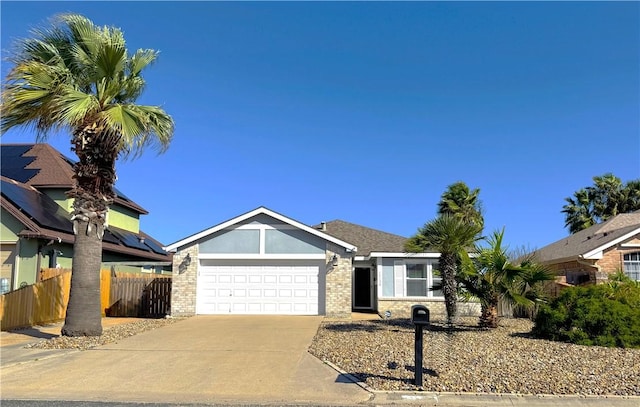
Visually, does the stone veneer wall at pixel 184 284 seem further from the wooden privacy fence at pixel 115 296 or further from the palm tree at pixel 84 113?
the palm tree at pixel 84 113

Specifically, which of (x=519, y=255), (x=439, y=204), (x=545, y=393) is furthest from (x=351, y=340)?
(x=439, y=204)

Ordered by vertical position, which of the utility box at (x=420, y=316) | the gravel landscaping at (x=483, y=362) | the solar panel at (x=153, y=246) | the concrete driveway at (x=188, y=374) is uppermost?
the solar panel at (x=153, y=246)

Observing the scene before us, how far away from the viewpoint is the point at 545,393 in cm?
730

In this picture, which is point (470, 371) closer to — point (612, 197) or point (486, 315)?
point (486, 315)

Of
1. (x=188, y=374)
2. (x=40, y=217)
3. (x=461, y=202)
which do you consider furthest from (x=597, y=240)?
(x=40, y=217)

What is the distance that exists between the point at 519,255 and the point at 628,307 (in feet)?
25.0

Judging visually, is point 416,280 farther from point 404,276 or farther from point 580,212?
point 580,212

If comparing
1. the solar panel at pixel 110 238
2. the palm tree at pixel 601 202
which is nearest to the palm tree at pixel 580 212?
the palm tree at pixel 601 202

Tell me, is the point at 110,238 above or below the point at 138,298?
above

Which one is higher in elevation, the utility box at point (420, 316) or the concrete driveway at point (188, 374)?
the utility box at point (420, 316)

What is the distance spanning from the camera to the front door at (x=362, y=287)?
980 inches

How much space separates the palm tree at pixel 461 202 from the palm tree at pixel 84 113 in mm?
20369

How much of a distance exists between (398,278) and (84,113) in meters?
14.1

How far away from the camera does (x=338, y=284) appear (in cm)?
1916
